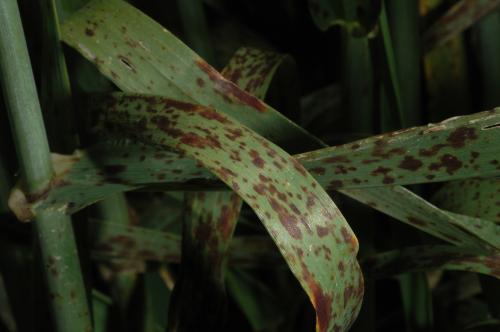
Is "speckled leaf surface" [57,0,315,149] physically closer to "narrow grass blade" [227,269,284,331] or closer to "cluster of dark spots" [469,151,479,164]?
"cluster of dark spots" [469,151,479,164]

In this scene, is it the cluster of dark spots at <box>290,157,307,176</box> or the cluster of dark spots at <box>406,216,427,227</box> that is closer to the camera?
the cluster of dark spots at <box>290,157,307,176</box>

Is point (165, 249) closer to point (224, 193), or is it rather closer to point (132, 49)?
point (224, 193)

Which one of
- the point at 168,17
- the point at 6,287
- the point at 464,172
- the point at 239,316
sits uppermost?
the point at 168,17

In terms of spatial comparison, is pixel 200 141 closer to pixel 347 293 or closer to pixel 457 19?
pixel 347 293

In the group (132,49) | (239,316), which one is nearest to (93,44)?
(132,49)

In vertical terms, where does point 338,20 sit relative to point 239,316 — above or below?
above

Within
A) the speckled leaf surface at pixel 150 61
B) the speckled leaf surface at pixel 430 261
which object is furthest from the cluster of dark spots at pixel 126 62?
the speckled leaf surface at pixel 430 261

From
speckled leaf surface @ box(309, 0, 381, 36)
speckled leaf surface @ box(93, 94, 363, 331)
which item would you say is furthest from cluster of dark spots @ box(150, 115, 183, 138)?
speckled leaf surface @ box(309, 0, 381, 36)
